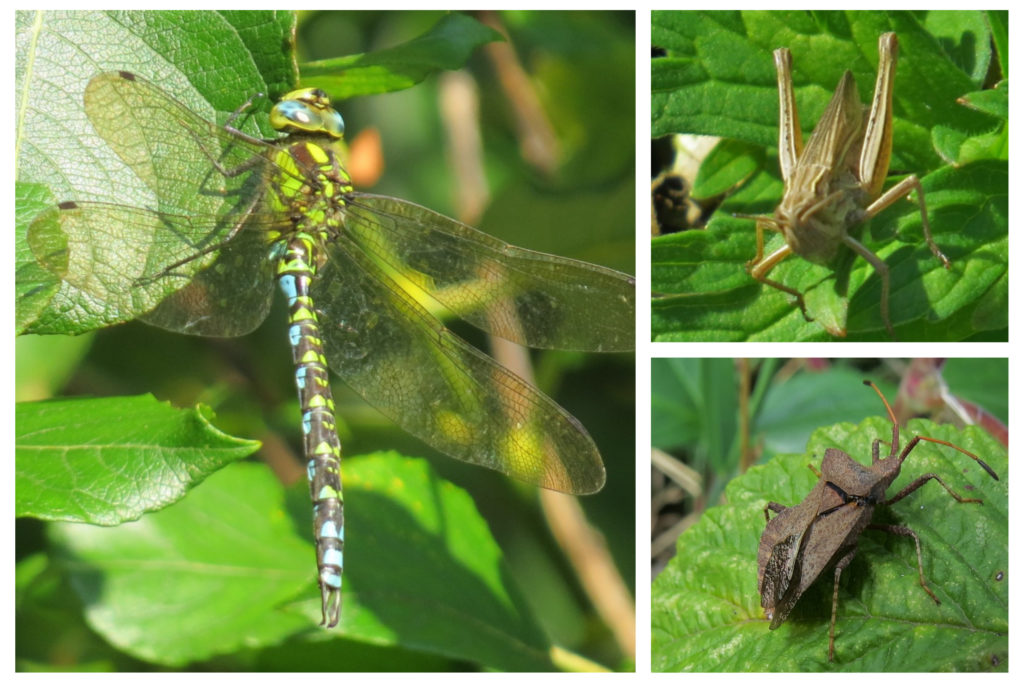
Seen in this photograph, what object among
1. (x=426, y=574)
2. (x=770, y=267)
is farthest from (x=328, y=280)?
(x=770, y=267)

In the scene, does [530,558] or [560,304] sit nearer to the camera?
[560,304]

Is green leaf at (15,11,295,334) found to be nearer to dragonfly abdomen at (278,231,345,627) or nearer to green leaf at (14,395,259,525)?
green leaf at (14,395,259,525)

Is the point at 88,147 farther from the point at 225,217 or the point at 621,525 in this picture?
the point at 621,525

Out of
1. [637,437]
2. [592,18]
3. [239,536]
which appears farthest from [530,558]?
[592,18]

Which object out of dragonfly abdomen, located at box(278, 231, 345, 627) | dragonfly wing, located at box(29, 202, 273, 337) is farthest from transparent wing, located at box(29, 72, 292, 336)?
dragonfly abdomen, located at box(278, 231, 345, 627)

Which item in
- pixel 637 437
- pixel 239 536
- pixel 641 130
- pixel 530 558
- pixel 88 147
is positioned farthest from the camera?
pixel 530 558

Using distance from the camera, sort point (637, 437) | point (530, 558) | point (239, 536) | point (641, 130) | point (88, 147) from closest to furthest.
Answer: point (88, 147)
point (641, 130)
point (637, 437)
point (239, 536)
point (530, 558)
